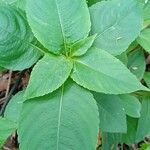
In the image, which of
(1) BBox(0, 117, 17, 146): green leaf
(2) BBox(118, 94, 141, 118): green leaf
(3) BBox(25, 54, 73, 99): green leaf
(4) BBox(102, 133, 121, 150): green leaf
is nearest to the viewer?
(3) BBox(25, 54, 73, 99): green leaf

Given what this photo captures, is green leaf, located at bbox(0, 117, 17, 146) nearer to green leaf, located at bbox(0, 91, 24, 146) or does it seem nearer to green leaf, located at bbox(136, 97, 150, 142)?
green leaf, located at bbox(0, 91, 24, 146)

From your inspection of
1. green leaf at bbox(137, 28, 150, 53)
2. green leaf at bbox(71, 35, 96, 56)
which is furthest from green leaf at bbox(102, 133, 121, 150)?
green leaf at bbox(71, 35, 96, 56)

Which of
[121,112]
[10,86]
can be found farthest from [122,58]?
[10,86]

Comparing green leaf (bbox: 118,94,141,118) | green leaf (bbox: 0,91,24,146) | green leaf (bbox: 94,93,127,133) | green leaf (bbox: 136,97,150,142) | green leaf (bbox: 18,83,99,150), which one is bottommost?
green leaf (bbox: 136,97,150,142)

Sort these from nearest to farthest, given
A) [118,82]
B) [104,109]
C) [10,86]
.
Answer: [118,82]
[104,109]
[10,86]

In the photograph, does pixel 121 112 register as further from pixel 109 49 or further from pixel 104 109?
pixel 109 49

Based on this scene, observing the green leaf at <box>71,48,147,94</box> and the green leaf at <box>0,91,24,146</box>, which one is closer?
the green leaf at <box>71,48,147,94</box>

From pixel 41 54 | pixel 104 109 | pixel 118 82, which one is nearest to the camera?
pixel 118 82
